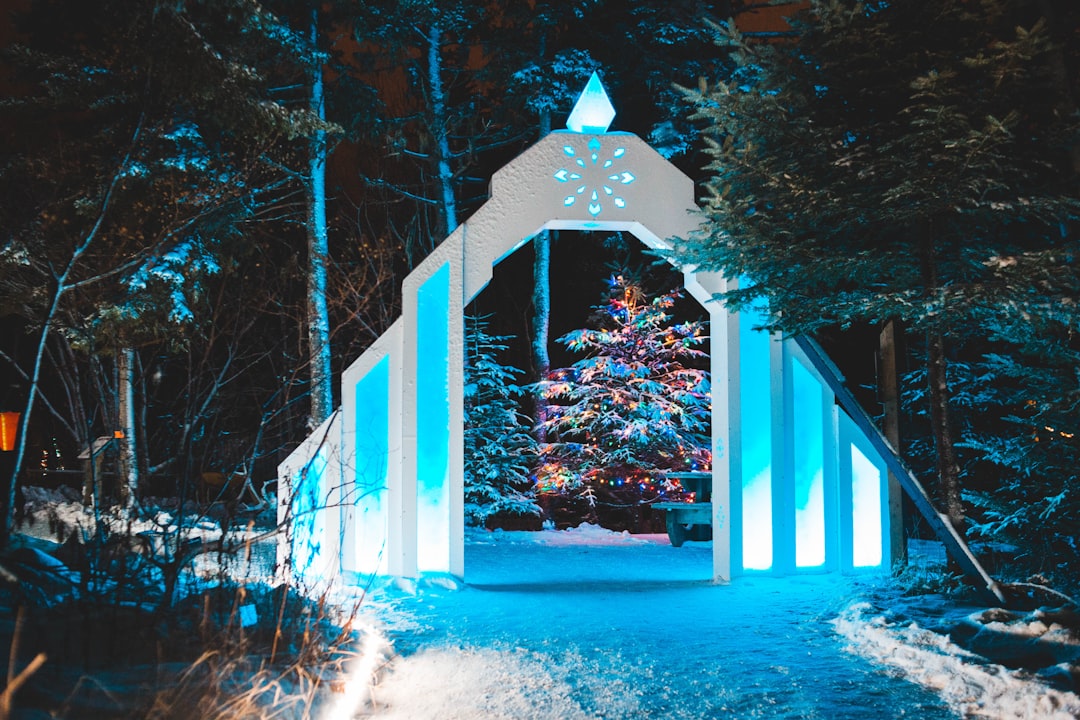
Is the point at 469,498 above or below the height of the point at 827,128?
below

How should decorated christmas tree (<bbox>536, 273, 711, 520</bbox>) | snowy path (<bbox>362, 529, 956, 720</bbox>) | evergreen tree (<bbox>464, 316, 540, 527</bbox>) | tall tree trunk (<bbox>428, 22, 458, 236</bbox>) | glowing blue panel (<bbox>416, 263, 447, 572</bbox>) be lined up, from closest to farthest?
1. snowy path (<bbox>362, 529, 956, 720</bbox>)
2. glowing blue panel (<bbox>416, 263, 447, 572</bbox>)
3. decorated christmas tree (<bbox>536, 273, 711, 520</bbox>)
4. evergreen tree (<bbox>464, 316, 540, 527</bbox>)
5. tall tree trunk (<bbox>428, 22, 458, 236</bbox>)

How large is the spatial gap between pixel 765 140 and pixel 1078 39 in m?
3.09

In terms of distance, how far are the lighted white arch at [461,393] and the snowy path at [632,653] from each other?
663mm

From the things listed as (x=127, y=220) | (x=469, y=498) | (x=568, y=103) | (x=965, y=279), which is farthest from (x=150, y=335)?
(x=965, y=279)

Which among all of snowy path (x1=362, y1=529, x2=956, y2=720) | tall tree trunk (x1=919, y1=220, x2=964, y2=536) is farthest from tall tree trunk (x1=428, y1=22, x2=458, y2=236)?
tall tree trunk (x1=919, y1=220, x2=964, y2=536)

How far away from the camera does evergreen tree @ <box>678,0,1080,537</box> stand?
6.96 m

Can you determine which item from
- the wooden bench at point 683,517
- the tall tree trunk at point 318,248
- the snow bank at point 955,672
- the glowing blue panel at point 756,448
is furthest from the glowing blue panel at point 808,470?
the tall tree trunk at point 318,248

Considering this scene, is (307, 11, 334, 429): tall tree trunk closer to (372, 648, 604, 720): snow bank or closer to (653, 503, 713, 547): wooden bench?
(653, 503, 713, 547): wooden bench

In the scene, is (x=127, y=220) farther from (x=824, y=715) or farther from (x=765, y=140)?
(x=824, y=715)

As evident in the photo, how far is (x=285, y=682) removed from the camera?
190 inches

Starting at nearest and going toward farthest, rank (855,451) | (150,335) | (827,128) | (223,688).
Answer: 1. (223,688)
2. (827,128)
3. (855,451)
4. (150,335)

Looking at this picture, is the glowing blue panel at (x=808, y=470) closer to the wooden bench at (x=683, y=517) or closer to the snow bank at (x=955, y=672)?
the snow bank at (x=955, y=672)

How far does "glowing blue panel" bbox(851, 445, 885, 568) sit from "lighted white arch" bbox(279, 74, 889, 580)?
0.04 metres

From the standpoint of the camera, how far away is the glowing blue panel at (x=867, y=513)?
9781 millimetres
